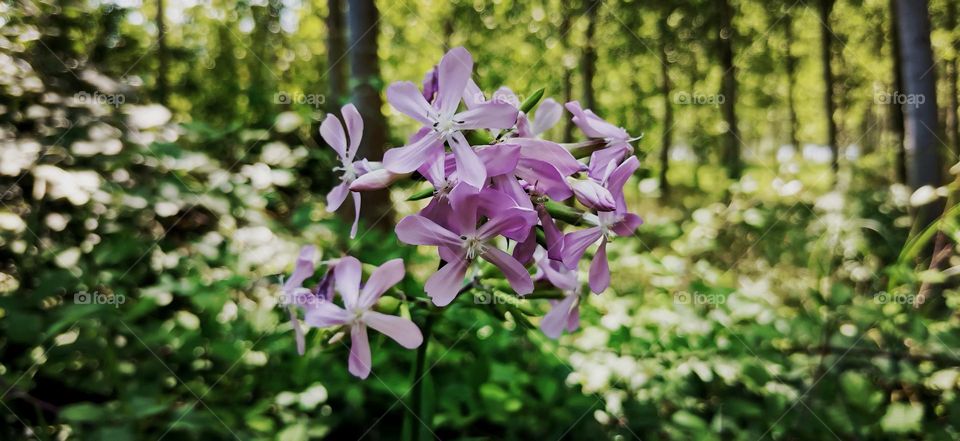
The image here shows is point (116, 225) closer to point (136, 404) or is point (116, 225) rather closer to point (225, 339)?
point (225, 339)

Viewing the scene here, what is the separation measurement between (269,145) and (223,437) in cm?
83

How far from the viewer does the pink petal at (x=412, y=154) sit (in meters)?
0.68

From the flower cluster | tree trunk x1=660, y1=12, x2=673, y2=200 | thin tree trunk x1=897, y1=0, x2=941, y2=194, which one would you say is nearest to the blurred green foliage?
the flower cluster

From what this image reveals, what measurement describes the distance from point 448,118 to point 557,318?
0.38 metres

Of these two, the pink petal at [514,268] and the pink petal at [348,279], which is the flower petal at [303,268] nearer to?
the pink petal at [348,279]

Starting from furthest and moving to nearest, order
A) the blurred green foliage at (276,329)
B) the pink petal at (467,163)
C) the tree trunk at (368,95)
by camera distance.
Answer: the tree trunk at (368,95) < the blurred green foliage at (276,329) < the pink petal at (467,163)

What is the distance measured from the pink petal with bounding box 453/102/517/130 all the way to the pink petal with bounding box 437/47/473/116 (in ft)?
0.06

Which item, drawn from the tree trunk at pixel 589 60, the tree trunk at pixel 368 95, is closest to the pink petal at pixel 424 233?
the tree trunk at pixel 368 95

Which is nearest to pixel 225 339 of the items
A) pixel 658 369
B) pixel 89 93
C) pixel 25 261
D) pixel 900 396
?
pixel 25 261

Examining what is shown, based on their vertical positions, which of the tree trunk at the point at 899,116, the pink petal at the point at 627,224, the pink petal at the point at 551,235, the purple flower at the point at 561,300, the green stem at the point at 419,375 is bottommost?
the tree trunk at the point at 899,116

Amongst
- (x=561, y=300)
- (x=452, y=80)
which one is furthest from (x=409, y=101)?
(x=561, y=300)

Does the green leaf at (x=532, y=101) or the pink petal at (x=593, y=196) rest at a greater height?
the green leaf at (x=532, y=101)

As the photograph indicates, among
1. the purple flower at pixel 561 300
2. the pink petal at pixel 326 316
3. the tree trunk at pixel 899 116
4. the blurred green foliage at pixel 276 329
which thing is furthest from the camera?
the tree trunk at pixel 899 116

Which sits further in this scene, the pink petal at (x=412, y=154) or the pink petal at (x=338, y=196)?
the pink petal at (x=338, y=196)
